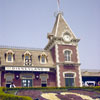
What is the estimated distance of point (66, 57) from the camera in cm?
3081

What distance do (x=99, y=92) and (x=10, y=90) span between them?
1180 cm

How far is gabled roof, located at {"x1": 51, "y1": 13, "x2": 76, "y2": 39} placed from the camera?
31839 millimetres

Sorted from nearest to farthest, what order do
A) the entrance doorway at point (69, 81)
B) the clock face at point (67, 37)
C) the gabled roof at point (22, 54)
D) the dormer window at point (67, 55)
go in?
the gabled roof at point (22, 54) → the entrance doorway at point (69, 81) → the dormer window at point (67, 55) → the clock face at point (67, 37)

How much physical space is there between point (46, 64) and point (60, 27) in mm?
7963

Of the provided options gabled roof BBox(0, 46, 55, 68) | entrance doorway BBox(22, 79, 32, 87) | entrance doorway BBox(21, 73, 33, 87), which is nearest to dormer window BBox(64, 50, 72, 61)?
gabled roof BBox(0, 46, 55, 68)

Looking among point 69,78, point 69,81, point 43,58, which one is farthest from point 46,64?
point 69,81

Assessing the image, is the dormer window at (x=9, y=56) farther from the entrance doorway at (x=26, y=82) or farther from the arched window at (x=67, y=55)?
the arched window at (x=67, y=55)

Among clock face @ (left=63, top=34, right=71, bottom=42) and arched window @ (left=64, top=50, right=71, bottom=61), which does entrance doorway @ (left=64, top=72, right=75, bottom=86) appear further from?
clock face @ (left=63, top=34, right=71, bottom=42)

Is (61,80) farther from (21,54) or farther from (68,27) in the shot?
(68,27)

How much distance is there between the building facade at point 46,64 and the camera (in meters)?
27.6

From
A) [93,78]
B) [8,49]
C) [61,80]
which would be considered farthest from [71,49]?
[8,49]

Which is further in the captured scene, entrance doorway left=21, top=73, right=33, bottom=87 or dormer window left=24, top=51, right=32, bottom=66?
dormer window left=24, top=51, right=32, bottom=66

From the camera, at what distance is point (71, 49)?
103 feet

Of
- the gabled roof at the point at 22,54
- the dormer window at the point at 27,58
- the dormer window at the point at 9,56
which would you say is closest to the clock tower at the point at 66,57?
the gabled roof at the point at 22,54
